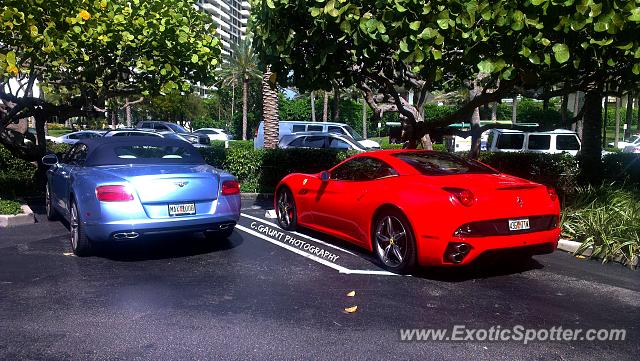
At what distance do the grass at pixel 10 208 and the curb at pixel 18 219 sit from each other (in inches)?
3.9

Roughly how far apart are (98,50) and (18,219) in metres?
3.89

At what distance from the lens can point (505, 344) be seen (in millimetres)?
4090

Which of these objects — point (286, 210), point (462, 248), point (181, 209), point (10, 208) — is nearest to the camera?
point (462, 248)

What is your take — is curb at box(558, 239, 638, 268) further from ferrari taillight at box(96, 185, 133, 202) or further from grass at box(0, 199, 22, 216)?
grass at box(0, 199, 22, 216)

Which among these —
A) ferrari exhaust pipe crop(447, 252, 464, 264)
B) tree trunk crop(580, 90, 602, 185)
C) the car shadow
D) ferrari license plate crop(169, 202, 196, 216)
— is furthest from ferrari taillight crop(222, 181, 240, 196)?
tree trunk crop(580, 90, 602, 185)

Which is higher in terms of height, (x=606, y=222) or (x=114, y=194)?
(x=114, y=194)

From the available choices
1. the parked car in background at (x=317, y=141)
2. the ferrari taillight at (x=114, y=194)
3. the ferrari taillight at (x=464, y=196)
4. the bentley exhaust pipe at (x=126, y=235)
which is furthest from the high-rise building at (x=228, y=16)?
the ferrari taillight at (x=464, y=196)

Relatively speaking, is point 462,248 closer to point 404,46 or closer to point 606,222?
point 404,46

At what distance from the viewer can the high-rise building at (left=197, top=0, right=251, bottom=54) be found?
119375 millimetres

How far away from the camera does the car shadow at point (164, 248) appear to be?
22.3 feet

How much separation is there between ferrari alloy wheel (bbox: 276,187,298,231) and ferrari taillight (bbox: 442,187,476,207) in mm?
3324

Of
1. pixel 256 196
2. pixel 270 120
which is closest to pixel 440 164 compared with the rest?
pixel 256 196

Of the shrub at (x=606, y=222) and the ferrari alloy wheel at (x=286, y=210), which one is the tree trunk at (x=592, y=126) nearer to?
the shrub at (x=606, y=222)

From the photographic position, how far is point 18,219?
901 cm
